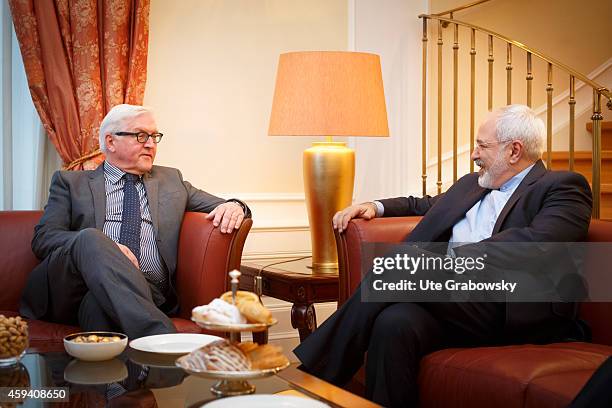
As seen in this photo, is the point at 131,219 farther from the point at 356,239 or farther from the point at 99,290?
the point at 356,239

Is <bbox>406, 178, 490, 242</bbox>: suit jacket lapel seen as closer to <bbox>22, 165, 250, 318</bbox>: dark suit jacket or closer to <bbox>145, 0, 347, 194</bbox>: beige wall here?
<bbox>22, 165, 250, 318</bbox>: dark suit jacket

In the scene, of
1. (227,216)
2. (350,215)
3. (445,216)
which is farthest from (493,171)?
(227,216)

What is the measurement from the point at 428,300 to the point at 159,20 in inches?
77.7

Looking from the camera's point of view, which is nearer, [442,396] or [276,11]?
[442,396]

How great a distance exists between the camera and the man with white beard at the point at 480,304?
2.51 metres

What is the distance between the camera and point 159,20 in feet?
12.6

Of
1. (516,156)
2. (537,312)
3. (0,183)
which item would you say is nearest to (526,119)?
(516,156)

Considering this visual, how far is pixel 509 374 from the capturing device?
218cm

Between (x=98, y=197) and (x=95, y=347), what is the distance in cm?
121

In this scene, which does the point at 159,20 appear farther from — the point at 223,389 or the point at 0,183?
the point at 223,389

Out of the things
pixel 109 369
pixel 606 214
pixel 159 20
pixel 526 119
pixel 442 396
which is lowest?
pixel 442 396

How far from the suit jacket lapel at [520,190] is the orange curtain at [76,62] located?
1680 millimetres

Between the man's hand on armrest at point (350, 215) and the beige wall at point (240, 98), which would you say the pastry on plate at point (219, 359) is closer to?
the man's hand on armrest at point (350, 215)

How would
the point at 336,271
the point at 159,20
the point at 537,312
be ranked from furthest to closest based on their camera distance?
1. the point at 159,20
2. the point at 336,271
3. the point at 537,312
